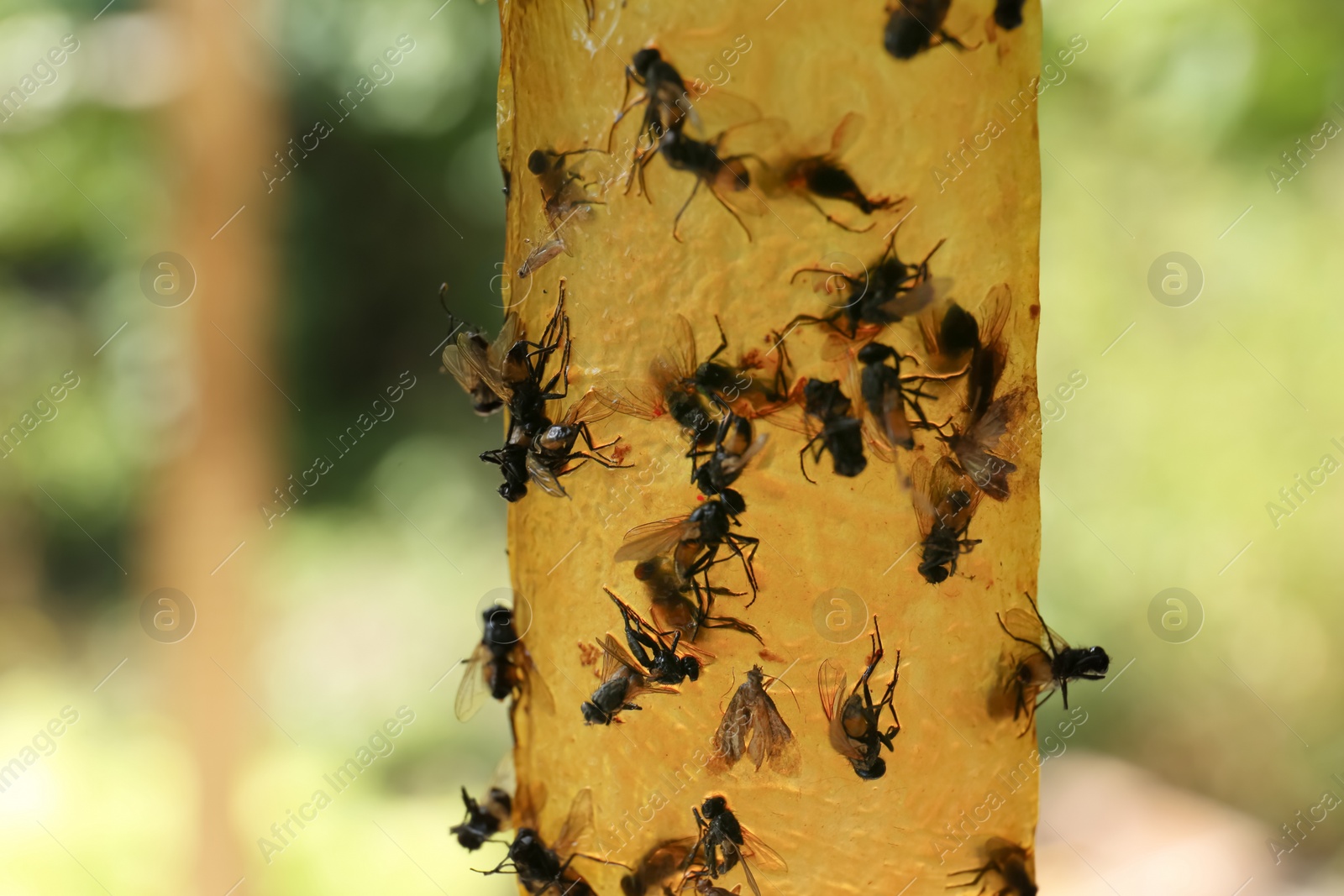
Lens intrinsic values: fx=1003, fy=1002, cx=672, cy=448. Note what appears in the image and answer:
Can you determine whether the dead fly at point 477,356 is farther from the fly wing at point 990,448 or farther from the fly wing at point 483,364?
the fly wing at point 990,448

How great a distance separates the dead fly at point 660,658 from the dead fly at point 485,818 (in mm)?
217

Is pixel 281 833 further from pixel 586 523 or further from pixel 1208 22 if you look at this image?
Result: pixel 1208 22

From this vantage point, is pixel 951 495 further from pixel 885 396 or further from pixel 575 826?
pixel 575 826

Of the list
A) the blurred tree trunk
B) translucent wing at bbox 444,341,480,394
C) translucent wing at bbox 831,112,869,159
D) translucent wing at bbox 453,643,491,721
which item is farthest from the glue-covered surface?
the blurred tree trunk

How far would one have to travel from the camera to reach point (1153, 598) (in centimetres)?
244

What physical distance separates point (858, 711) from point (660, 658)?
102mm

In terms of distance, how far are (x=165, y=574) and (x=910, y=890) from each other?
2287 mm

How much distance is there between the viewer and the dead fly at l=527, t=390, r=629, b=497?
52 centimetres

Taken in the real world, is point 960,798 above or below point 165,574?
below

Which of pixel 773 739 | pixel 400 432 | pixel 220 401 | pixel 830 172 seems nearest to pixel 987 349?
pixel 830 172

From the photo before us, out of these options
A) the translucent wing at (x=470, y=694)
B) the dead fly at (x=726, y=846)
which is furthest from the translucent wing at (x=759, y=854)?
the translucent wing at (x=470, y=694)

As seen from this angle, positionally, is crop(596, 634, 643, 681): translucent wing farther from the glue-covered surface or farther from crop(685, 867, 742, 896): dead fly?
crop(685, 867, 742, 896): dead fly

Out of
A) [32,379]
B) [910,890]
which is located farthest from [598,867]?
[32,379]

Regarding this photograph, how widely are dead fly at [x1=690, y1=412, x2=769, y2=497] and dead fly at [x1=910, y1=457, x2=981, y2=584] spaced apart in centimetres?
8
